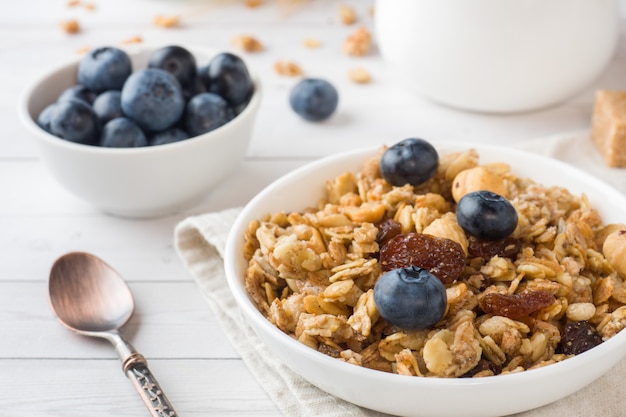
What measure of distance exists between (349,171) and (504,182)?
0.23 m

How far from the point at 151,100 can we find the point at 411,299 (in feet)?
2.05

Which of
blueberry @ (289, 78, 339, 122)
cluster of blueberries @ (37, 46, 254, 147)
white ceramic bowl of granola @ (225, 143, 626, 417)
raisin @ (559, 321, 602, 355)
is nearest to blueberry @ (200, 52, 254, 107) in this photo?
cluster of blueberries @ (37, 46, 254, 147)

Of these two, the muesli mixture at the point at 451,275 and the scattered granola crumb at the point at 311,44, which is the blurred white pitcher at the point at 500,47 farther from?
the muesli mixture at the point at 451,275

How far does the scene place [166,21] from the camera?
2037 mm

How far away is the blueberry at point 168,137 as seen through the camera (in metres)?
1.32

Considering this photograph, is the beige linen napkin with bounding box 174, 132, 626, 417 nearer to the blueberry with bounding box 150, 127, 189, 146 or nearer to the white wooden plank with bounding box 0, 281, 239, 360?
the white wooden plank with bounding box 0, 281, 239, 360

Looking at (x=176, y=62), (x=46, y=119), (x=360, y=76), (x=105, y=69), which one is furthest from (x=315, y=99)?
(x=46, y=119)

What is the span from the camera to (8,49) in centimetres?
197

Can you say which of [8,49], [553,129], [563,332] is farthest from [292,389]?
[8,49]

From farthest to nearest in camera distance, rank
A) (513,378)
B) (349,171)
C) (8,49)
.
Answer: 1. (8,49)
2. (349,171)
3. (513,378)

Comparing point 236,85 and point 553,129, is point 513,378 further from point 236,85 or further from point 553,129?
point 553,129

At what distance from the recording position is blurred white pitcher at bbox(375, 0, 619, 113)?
58.4 inches

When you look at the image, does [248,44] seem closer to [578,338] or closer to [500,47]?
[500,47]

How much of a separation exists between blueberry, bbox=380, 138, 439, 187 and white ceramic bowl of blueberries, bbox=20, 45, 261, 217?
1.03 ft
